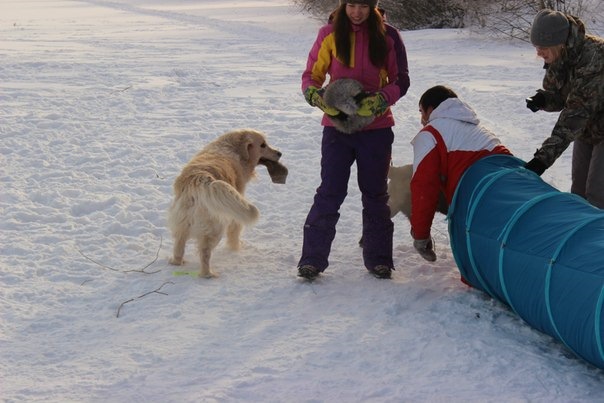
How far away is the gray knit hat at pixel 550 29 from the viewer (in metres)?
4.72

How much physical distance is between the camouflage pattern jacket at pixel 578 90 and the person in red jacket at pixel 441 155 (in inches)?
15.3

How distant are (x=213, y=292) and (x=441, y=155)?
183cm

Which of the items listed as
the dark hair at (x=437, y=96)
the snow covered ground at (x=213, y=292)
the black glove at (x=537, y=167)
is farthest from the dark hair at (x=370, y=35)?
the snow covered ground at (x=213, y=292)

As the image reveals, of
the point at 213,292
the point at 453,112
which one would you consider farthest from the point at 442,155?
the point at 213,292

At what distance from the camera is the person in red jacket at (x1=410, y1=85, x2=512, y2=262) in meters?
4.92

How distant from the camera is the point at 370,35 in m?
4.87

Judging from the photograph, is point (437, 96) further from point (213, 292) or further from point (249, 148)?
point (213, 292)

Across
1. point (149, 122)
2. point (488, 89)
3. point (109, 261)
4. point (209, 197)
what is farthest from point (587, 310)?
point (488, 89)

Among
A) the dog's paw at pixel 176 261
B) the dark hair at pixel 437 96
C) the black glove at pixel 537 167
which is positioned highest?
the dark hair at pixel 437 96

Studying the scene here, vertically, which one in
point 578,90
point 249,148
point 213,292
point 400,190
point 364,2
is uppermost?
point 364,2

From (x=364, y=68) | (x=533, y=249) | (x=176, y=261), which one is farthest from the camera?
(x=176, y=261)

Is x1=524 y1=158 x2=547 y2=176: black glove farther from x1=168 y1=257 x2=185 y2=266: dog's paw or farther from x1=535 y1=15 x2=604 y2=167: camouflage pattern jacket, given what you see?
x1=168 y1=257 x2=185 y2=266: dog's paw

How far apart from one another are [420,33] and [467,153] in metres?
16.7

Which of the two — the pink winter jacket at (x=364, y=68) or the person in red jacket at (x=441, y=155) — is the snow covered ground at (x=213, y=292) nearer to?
the person in red jacket at (x=441, y=155)
